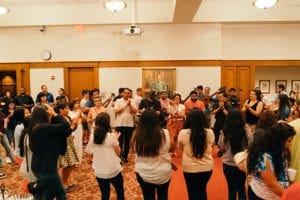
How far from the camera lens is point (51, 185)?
10.5 feet

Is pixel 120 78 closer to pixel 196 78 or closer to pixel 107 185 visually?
pixel 196 78

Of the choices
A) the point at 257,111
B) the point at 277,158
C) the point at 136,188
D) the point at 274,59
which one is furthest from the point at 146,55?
the point at 277,158

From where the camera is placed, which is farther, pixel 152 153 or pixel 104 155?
pixel 104 155

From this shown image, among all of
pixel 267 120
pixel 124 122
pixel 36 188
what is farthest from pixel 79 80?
pixel 267 120

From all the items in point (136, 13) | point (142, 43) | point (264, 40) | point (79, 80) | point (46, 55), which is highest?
point (136, 13)

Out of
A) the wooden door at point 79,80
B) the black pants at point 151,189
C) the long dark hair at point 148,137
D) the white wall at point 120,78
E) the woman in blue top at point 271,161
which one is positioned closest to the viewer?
the woman in blue top at point 271,161

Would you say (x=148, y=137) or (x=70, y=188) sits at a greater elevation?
(x=148, y=137)

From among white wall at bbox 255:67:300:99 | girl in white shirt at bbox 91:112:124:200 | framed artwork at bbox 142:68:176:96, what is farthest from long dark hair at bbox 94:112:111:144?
white wall at bbox 255:67:300:99

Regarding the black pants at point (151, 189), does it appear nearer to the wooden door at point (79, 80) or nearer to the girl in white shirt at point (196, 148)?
the girl in white shirt at point (196, 148)

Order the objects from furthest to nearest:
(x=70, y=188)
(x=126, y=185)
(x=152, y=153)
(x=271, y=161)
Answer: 1. (x=126, y=185)
2. (x=70, y=188)
3. (x=152, y=153)
4. (x=271, y=161)

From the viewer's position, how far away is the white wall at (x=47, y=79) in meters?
10.3

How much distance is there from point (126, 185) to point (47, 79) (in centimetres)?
671

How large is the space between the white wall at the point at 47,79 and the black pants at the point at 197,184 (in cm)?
814

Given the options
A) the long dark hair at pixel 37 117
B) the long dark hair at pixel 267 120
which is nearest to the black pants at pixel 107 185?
the long dark hair at pixel 37 117
